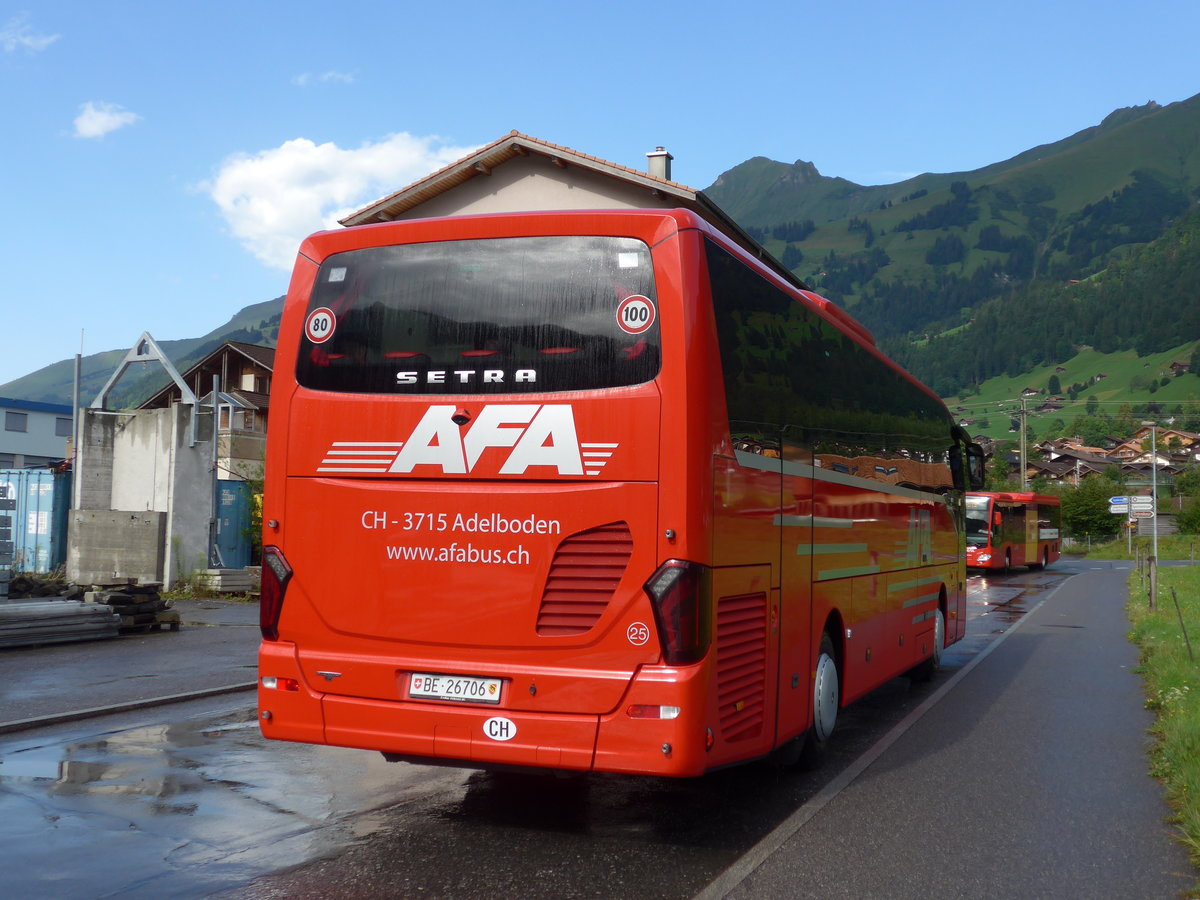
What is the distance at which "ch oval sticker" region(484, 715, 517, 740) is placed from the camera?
5.88 metres

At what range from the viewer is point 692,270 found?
237 inches

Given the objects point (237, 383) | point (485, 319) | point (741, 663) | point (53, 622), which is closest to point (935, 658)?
point (741, 663)

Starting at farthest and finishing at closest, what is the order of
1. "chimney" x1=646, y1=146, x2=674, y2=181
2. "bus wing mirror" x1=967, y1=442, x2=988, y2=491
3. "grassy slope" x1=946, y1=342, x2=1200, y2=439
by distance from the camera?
"grassy slope" x1=946, y1=342, x2=1200, y2=439, "chimney" x1=646, y1=146, x2=674, y2=181, "bus wing mirror" x1=967, y1=442, x2=988, y2=491

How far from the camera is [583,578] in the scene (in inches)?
232

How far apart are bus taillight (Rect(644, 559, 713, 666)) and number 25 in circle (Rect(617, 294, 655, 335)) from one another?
3.86 feet

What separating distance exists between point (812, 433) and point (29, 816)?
16.8ft

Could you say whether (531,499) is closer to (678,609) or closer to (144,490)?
(678,609)

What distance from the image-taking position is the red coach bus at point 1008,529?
4419 centimetres

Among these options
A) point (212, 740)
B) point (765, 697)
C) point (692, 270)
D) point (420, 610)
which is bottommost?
point (212, 740)

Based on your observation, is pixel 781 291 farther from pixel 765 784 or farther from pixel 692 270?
pixel 765 784

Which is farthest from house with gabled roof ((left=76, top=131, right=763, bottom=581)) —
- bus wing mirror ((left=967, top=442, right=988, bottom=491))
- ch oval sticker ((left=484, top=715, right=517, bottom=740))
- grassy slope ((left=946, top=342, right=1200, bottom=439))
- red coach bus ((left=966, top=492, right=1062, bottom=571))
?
grassy slope ((left=946, top=342, right=1200, bottom=439))

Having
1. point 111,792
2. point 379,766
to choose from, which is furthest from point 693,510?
point 111,792

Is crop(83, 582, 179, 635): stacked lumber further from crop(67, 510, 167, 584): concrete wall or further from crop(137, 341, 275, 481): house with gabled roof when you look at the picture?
crop(137, 341, 275, 481): house with gabled roof

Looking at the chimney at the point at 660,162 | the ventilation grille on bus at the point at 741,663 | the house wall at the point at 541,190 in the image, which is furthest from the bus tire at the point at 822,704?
the chimney at the point at 660,162
